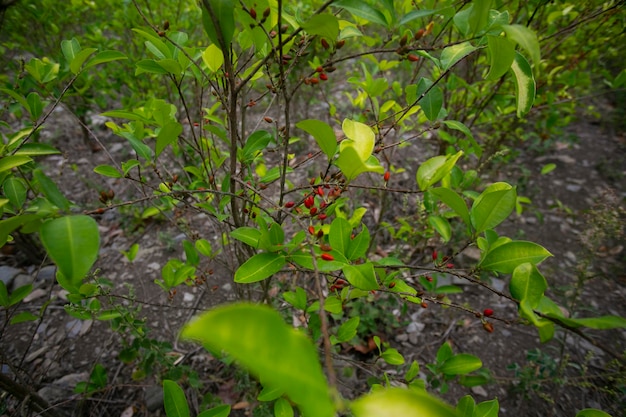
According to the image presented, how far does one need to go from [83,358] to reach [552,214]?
4.04 meters

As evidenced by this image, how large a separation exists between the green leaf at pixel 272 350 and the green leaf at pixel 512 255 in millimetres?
623

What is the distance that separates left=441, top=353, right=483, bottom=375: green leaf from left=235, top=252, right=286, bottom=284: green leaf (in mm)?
889

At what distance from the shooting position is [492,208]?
30.5 inches

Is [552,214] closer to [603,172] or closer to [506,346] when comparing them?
[603,172]

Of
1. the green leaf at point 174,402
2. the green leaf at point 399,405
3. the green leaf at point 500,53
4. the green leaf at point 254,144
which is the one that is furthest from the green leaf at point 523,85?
the green leaf at point 174,402

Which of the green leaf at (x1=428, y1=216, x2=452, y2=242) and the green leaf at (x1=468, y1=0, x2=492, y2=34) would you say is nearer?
the green leaf at (x1=468, y1=0, x2=492, y2=34)

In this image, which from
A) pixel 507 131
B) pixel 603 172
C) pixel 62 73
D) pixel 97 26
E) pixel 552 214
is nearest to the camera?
pixel 62 73

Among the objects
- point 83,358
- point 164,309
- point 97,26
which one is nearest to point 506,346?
point 164,309

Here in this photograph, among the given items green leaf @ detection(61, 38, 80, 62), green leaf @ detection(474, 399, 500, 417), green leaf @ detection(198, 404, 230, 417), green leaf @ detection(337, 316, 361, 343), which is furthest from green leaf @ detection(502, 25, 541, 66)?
green leaf @ detection(61, 38, 80, 62)

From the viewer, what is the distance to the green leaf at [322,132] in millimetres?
649

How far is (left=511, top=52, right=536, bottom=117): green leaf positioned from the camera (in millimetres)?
681

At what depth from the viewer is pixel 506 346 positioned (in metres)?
2.02

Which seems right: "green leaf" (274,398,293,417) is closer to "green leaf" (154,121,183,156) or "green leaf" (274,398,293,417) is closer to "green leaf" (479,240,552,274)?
"green leaf" (479,240,552,274)

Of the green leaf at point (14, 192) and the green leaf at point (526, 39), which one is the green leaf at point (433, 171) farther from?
the green leaf at point (14, 192)
